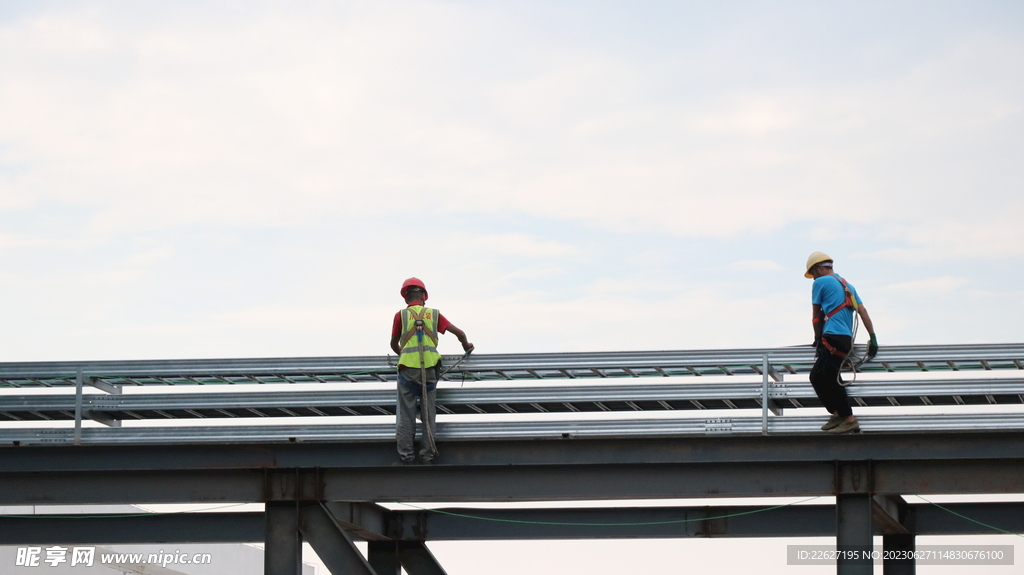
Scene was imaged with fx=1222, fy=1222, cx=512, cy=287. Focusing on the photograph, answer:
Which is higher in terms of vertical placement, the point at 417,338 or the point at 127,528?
the point at 417,338

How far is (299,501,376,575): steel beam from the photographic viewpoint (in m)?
10.8

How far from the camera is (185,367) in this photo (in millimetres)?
11594

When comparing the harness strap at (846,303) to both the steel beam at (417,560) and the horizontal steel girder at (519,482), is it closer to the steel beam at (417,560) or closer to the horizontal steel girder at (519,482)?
the horizontal steel girder at (519,482)

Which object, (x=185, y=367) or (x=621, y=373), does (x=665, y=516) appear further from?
(x=185, y=367)

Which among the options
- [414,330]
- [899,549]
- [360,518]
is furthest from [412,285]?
[899,549]

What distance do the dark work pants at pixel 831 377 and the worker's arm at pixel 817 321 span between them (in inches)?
5.4

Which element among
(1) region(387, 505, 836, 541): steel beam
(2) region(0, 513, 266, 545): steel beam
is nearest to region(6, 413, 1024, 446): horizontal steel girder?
(2) region(0, 513, 266, 545): steel beam

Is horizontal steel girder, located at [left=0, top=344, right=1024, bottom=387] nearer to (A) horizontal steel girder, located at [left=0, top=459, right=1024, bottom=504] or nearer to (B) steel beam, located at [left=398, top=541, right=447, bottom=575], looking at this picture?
(A) horizontal steel girder, located at [left=0, top=459, right=1024, bottom=504]

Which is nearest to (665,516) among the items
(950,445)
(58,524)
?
(950,445)

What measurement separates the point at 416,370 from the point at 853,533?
157 inches

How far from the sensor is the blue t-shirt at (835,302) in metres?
10.4

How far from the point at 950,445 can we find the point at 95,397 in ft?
25.6

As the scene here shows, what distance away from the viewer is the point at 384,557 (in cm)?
1401

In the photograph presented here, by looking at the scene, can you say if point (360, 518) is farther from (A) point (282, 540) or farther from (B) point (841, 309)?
(B) point (841, 309)
